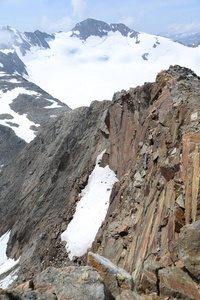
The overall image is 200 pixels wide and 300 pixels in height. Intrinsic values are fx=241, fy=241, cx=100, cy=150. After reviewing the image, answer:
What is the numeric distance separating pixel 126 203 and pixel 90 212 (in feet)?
29.5

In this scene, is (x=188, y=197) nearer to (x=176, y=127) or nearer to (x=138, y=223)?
(x=138, y=223)

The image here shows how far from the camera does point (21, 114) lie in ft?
371

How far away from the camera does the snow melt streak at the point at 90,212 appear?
2303 cm

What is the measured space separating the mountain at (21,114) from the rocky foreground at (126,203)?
49.2m

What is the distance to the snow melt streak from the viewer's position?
2303 cm

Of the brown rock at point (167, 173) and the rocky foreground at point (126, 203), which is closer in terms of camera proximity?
the rocky foreground at point (126, 203)

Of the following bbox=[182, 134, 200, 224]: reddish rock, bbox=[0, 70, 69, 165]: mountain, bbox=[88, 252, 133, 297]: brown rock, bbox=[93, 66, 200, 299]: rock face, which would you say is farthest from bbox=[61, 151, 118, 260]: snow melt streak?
bbox=[0, 70, 69, 165]: mountain

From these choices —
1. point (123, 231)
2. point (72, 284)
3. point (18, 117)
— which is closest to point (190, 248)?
point (72, 284)

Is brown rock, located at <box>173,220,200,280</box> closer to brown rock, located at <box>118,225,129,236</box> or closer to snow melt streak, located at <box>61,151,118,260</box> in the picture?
brown rock, located at <box>118,225,129,236</box>

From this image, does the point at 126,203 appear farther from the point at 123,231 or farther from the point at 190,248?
the point at 190,248

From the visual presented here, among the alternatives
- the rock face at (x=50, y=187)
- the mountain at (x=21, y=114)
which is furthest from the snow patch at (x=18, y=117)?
the rock face at (x=50, y=187)

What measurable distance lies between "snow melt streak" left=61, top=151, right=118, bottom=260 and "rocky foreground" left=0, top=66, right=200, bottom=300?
3.29ft

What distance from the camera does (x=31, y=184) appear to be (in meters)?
42.9

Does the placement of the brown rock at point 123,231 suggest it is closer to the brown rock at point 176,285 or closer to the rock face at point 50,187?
the brown rock at point 176,285
